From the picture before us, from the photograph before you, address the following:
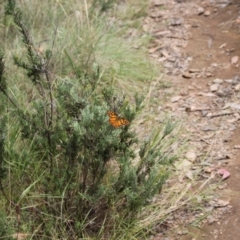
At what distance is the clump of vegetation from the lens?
261cm

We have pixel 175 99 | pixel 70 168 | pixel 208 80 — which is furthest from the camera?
pixel 208 80

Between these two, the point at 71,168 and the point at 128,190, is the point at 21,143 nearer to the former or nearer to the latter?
the point at 71,168

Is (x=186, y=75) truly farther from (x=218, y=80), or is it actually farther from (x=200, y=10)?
(x=200, y=10)

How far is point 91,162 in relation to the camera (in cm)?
273

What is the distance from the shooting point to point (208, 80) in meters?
4.03

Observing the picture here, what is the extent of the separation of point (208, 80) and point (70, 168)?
162 centimetres

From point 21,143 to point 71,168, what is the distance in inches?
17.3

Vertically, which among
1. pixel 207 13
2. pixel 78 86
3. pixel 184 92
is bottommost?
pixel 184 92

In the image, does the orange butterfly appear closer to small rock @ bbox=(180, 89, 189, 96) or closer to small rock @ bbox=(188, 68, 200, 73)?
small rock @ bbox=(180, 89, 189, 96)

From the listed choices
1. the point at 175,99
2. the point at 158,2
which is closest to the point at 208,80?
the point at 175,99

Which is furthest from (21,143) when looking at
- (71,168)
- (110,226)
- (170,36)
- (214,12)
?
(214,12)

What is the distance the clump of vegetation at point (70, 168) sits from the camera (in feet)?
8.57

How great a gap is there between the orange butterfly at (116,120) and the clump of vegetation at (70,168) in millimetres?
13

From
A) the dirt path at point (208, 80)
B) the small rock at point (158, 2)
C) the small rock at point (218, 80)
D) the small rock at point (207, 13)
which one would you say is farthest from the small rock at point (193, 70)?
the small rock at point (158, 2)
